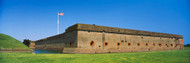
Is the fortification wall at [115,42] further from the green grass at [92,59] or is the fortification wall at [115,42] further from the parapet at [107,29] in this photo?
the green grass at [92,59]

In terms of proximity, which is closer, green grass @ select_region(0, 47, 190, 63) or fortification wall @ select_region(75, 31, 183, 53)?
green grass @ select_region(0, 47, 190, 63)

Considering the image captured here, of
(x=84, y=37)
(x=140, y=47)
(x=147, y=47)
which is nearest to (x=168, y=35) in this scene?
(x=147, y=47)

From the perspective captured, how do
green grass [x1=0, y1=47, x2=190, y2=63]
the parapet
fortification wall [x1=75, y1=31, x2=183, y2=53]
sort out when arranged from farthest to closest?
1. the parapet
2. fortification wall [x1=75, y1=31, x2=183, y2=53]
3. green grass [x1=0, y1=47, x2=190, y2=63]

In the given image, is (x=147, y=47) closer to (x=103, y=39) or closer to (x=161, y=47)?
(x=161, y=47)

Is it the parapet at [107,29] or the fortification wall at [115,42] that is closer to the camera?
the fortification wall at [115,42]

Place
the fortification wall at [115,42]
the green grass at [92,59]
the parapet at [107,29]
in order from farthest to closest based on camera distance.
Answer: the parapet at [107,29] < the fortification wall at [115,42] < the green grass at [92,59]

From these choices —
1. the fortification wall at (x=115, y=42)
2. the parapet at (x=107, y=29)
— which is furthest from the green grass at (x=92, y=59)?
the parapet at (x=107, y=29)

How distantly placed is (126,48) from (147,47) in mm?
6408

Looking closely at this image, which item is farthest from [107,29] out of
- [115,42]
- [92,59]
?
[92,59]

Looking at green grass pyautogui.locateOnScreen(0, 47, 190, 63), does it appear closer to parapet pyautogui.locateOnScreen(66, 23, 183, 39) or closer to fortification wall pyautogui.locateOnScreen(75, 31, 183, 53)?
fortification wall pyautogui.locateOnScreen(75, 31, 183, 53)

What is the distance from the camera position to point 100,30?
19.0 metres

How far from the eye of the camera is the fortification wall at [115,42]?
57.5 ft

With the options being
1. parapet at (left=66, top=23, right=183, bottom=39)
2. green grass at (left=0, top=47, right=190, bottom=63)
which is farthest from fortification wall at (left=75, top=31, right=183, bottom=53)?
green grass at (left=0, top=47, right=190, bottom=63)

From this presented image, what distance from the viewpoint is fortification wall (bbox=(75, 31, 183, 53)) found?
17527 millimetres
